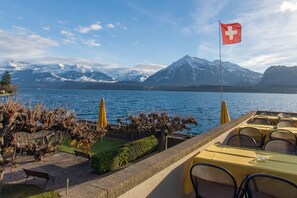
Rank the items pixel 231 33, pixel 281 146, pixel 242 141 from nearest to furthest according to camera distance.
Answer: pixel 281 146 → pixel 242 141 → pixel 231 33

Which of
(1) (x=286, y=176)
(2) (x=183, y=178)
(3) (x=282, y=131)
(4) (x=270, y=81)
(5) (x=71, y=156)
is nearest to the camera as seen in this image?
(1) (x=286, y=176)

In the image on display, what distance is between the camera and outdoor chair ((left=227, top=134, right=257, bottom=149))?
4.92 meters

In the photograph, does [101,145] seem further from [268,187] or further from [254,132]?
[268,187]

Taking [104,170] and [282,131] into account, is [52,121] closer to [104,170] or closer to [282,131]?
[104,170]

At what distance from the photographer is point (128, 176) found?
8.09 ft

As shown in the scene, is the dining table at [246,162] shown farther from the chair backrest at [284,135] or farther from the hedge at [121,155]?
the hedge at [121,155]

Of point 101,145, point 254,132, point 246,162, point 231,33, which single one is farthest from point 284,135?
point 101,145

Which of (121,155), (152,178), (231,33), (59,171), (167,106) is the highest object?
(231,33)

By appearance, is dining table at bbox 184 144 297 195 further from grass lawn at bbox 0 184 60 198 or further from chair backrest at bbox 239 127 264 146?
grass lawn at bbox 0 184 60 198

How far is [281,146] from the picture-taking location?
4.47 metres

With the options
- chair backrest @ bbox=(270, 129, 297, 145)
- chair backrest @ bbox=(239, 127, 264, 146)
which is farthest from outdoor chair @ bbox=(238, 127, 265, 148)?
chair backrest @ bbox=(270, 129, 297, 145)

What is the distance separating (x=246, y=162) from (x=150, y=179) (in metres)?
1.42

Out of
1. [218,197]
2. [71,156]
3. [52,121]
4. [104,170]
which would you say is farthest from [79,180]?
[218,197]

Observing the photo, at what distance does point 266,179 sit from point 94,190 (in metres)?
1.76
